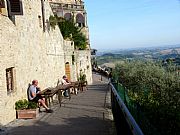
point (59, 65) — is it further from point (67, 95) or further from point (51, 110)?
point (51, 110)

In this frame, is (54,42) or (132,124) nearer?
(132,124)

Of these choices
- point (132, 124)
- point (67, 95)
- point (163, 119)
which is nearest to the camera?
point (132, 124)

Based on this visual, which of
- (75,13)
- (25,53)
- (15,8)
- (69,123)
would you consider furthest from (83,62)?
(69,123)

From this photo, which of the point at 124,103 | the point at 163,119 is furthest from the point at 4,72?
the point at 163,119

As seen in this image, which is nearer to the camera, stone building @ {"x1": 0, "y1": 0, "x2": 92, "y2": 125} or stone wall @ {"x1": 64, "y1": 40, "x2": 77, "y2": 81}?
stone building @ {"x1": 0, "y1": 0, "x2": 92, "y2": 125}

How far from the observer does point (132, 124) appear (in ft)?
19.2

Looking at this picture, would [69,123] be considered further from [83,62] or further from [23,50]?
[83,62]

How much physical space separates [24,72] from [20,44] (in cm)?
115

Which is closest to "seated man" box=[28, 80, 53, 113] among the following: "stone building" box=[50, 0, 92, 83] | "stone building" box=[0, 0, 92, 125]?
"stone building" box=[0, 0, 92, 125]

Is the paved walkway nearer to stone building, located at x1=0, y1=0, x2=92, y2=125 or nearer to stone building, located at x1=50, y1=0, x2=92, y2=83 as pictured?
stone building, located at x1=0, y1=0, x2=92, y2=125

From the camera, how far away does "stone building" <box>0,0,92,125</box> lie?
12.2 meters

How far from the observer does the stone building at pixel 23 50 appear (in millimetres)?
12207

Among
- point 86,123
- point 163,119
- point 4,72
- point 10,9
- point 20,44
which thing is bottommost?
point 86,123

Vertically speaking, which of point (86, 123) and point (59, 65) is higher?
point (59, 65)
